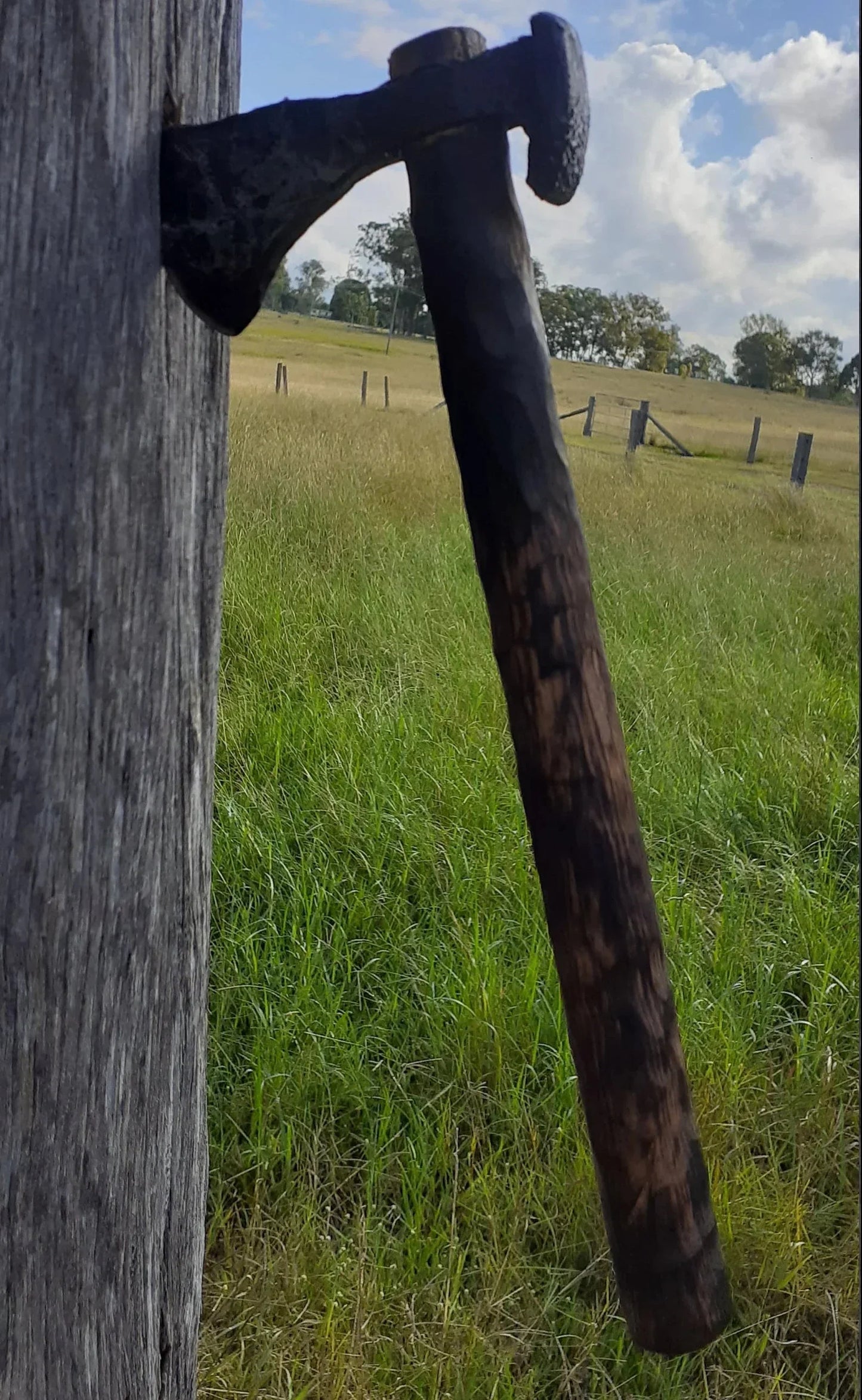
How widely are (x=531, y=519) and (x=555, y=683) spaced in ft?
0.32

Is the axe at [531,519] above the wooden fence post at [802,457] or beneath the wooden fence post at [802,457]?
beneath

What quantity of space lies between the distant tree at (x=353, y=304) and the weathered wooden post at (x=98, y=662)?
613 inches

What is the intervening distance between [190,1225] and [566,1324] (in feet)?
2.52

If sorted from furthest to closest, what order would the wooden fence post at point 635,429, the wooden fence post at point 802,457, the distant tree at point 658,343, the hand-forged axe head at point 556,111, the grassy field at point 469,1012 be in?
1. the distant tree at point 658,343
2. the wooden fence post at point 635,429
3. the wooden fence post at point 802,457
4. the grassy field at point 469,1012
5. the hand-forged axe head at point 556,111

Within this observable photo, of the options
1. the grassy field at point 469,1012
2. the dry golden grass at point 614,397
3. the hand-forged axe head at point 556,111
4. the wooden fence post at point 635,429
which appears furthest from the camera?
the wooden fence post at point 635,429

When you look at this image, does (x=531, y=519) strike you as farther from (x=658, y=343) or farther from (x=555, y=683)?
(x=658, y=343)

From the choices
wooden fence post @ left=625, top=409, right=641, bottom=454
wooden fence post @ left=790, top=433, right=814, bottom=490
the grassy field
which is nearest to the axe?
the grassy field

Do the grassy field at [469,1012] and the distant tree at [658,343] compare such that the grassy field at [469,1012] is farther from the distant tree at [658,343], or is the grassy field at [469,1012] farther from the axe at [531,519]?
the distant tree at [658,343]

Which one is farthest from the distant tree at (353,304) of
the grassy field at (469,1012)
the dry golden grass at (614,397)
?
the grassy field at (469,1012)

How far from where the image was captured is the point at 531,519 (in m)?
0.56

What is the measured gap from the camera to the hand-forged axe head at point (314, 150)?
1.72ft

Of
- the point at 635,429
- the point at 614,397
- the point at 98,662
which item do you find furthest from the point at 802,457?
the point at 98,662

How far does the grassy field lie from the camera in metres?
1.29

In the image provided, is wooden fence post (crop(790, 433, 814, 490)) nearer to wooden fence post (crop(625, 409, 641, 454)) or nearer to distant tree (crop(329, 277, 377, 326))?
wooden fence post (crop(625, 409, 641, 454))
